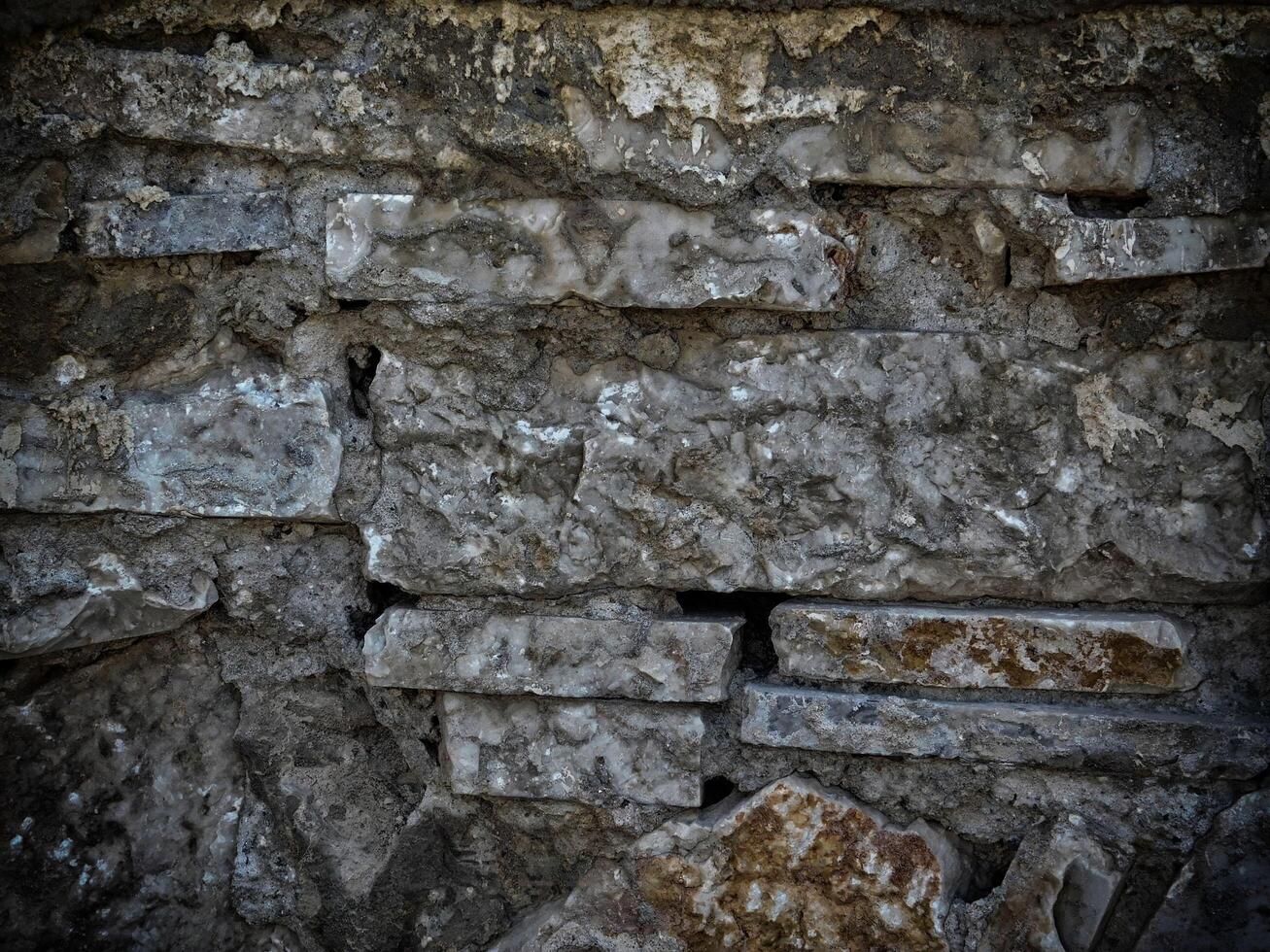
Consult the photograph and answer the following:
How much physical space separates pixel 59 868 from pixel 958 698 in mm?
1453

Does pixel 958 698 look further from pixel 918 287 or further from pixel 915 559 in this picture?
pixel 918 287

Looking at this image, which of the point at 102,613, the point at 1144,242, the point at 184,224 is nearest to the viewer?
the point at 1144,242

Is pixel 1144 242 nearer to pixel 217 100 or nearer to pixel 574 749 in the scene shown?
pixel 574 749

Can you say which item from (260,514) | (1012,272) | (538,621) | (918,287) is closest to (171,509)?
(260,514)

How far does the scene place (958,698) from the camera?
162 centimetres

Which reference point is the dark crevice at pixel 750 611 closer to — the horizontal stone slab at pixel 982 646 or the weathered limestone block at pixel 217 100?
the horizontal stone slab at pixel 982 646

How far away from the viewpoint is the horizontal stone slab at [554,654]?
1656 millimetres

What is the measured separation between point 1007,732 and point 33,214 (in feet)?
5.28

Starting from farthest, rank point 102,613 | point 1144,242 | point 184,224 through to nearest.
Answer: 1. point 102,613
2. point 184,224
3. point 1144,242

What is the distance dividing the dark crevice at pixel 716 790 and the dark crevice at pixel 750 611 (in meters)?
0.19

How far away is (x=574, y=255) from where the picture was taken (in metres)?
1.56

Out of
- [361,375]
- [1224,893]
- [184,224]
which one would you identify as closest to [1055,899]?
[1224,893]

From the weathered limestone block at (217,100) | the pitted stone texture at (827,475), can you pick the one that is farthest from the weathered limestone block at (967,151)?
the weathered limestone block at (217,100)

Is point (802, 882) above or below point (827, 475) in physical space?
below
